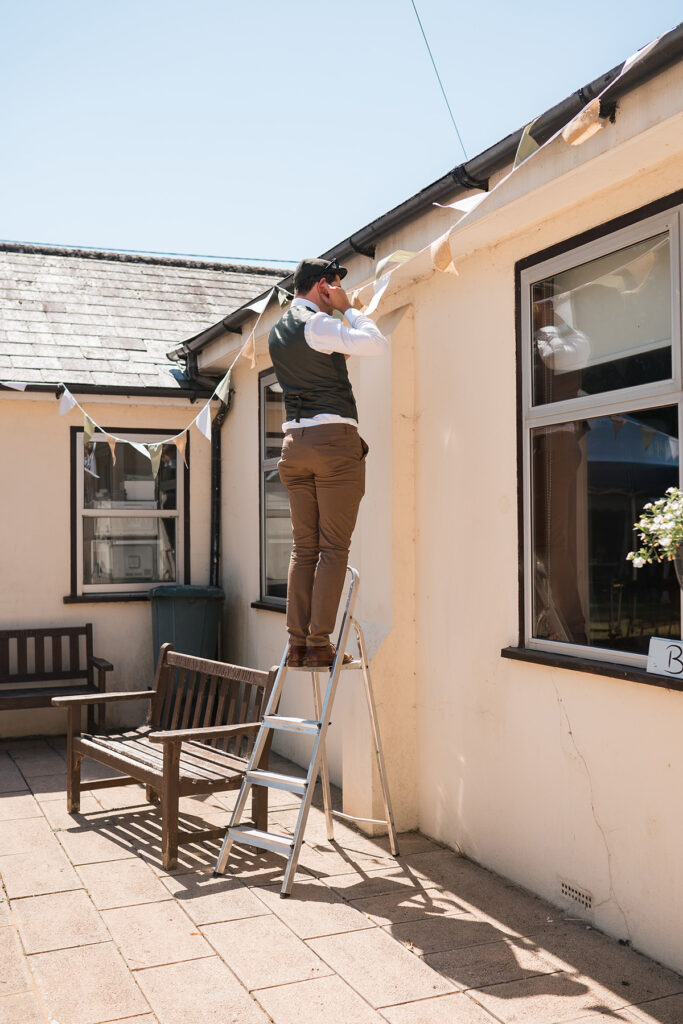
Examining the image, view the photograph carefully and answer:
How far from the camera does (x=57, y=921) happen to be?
4191 mm

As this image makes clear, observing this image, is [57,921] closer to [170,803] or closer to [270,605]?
[170,803]

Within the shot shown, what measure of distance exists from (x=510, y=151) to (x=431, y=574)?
2300 millimetres

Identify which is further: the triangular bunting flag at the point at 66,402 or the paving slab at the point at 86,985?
the triangular bunting flag at the point at 66,402

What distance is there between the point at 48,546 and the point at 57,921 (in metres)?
4.61

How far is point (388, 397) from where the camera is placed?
5.51 metres

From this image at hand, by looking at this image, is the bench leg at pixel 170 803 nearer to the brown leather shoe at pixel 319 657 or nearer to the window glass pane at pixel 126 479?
the brown leather shoe at pixel 319 657

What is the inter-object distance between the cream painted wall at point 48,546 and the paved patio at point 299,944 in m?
3.06

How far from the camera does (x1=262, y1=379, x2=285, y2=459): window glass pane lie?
25.3 ft

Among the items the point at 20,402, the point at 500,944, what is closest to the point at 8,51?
the point at 20,402

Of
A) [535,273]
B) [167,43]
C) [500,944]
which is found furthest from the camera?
[167,43]

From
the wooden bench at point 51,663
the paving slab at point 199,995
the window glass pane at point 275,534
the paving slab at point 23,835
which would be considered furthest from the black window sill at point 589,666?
the wooden bench at point 51,663

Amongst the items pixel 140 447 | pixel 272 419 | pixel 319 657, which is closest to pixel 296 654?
pixel 319 657

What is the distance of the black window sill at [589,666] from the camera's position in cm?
367

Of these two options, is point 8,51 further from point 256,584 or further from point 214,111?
point 256,584
